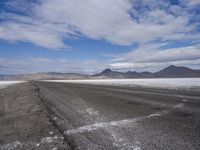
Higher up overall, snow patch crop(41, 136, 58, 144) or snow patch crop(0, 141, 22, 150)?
snow patch crop(41, 136, 58, 144)

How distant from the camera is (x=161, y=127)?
19.2 feet

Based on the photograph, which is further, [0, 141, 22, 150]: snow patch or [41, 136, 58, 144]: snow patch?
[41, 136, 58, 144]: snow patch

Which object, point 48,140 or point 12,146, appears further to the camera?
point 48,140

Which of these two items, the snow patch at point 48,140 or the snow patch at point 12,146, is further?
the snow patch at point 48,140

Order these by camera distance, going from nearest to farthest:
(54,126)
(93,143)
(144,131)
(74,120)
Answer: (93,143) → (144,131) → (54,126) → (74,120)

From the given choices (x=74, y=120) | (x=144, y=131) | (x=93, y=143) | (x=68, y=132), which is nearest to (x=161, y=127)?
(x=144, y=131)

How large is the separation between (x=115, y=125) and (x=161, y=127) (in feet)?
4.45

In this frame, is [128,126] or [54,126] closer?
[128,126]

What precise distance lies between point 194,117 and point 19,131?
18.8 ft

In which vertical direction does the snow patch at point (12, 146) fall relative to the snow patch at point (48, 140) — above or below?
below

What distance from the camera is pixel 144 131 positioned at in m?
5.52

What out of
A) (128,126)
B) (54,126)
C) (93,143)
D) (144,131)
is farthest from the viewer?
(54,126)

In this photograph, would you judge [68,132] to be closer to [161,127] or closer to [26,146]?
[26,146]

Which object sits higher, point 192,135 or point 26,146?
point 192,135
